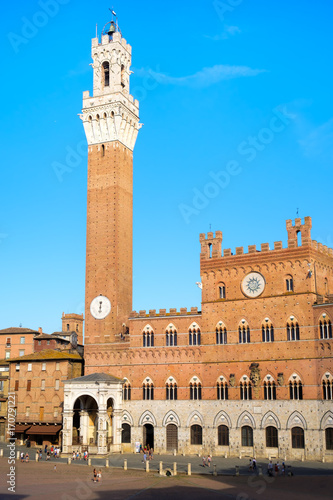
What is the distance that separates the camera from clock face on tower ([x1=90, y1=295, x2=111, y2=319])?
67.4 metres

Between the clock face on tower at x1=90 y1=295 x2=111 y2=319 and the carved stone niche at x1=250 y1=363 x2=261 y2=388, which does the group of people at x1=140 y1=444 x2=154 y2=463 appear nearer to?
the carved stone niche at x1=250 y1=363 x2=261 y2=388

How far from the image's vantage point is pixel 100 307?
67.8 m

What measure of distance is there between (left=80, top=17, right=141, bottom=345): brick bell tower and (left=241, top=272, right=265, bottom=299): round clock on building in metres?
15.2

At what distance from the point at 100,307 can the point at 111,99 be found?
1014 inches

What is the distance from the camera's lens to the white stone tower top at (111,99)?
71750 millimetres

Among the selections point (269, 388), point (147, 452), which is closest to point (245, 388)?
point (269, 388)

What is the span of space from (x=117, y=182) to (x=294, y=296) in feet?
84.0

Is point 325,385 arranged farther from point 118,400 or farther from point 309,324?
point 118,400

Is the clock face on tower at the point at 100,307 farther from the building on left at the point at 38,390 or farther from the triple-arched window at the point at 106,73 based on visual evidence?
the triple-arched window at the point at 106,73

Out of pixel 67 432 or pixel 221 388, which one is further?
pixel 221 388

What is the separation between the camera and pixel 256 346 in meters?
59.3

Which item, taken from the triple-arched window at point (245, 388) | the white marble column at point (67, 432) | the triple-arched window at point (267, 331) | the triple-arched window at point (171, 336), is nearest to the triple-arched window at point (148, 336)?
the triple-arched window at point (171, 336)

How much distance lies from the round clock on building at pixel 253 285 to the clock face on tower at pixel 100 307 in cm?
1625

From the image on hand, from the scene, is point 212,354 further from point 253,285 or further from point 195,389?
point 253,285
